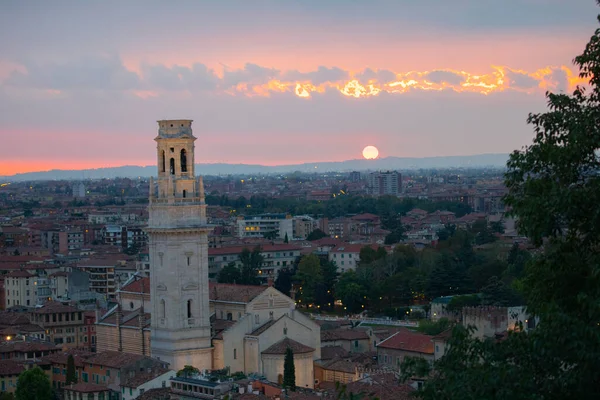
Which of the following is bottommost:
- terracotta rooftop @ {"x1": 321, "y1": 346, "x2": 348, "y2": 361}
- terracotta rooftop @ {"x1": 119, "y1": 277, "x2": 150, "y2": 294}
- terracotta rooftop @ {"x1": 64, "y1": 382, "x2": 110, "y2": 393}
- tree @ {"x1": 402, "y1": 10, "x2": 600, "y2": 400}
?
terracotta rooftop @ {"x1": 64, "y1": 382, "x2": 110, "y2": 393}

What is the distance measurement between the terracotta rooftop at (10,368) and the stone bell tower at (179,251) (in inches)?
192

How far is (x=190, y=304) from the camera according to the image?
37531 millimetres

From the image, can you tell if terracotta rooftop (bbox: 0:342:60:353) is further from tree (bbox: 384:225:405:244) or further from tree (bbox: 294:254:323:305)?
tree (bbox: 384:225:405:244)

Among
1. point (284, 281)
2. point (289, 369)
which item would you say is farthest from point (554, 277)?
point (284, 281)

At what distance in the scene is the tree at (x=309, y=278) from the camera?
2473 inches

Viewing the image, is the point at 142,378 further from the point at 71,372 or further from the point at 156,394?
the point at 71,372

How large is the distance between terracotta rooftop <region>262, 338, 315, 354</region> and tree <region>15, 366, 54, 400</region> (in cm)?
611

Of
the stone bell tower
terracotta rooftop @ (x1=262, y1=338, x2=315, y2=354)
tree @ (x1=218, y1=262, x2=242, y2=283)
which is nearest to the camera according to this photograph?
terracotta rooftop @ (x1=262, y1=338, x2=315, y2=354)

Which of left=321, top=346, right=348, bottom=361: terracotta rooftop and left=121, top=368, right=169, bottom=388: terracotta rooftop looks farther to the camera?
left=321, top=346, right=348, bottom=361: terracotta rooftop

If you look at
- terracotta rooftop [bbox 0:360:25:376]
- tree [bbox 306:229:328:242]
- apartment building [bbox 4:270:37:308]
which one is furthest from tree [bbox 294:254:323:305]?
tree [bbox 306:229:328:242]

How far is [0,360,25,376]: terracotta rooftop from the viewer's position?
3966cm

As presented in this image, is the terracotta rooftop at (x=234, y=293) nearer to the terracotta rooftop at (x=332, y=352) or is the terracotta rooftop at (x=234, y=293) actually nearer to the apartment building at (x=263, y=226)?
the terracotta rooftop at (x=332, y=352)

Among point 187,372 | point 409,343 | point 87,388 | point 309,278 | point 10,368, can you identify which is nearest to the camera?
point 187,372

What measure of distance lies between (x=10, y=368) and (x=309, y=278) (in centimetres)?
2587
